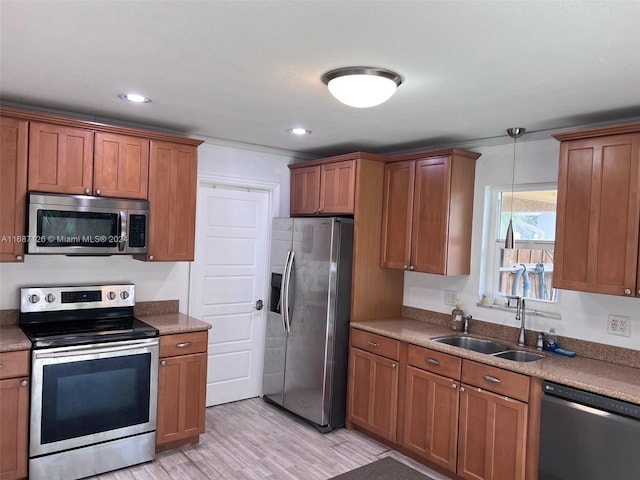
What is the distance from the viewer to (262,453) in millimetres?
3461

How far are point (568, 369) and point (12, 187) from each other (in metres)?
3.49

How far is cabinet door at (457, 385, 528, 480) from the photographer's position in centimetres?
278

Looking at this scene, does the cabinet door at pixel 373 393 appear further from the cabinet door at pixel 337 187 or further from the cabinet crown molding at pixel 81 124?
the cabinet crown molding at pixel 81 124

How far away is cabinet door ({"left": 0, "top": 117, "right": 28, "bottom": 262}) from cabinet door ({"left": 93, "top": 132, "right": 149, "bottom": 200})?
420 millimetres

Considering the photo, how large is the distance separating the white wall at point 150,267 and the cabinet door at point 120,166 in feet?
1.97

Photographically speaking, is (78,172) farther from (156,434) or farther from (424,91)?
(424,91)

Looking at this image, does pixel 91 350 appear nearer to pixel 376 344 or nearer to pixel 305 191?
pixel 376 344

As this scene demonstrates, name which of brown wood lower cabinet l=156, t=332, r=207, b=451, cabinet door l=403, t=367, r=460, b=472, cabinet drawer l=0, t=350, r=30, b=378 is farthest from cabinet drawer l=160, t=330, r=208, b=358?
cabinet door l=403, t=367, r=460, b=472

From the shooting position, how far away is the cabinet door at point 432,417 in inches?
124

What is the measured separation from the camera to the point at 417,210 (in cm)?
383

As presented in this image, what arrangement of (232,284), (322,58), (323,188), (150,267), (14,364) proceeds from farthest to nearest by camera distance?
1. (232,284)
2. (323,188)
3. (150,267)
4. (14,364)
5. (322,58)

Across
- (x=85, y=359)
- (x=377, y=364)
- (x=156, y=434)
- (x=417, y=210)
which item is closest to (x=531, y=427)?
(x=377, y=364)

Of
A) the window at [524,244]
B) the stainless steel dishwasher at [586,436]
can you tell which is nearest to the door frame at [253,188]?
the window at [524,244]

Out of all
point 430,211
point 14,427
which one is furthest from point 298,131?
point 14,427
